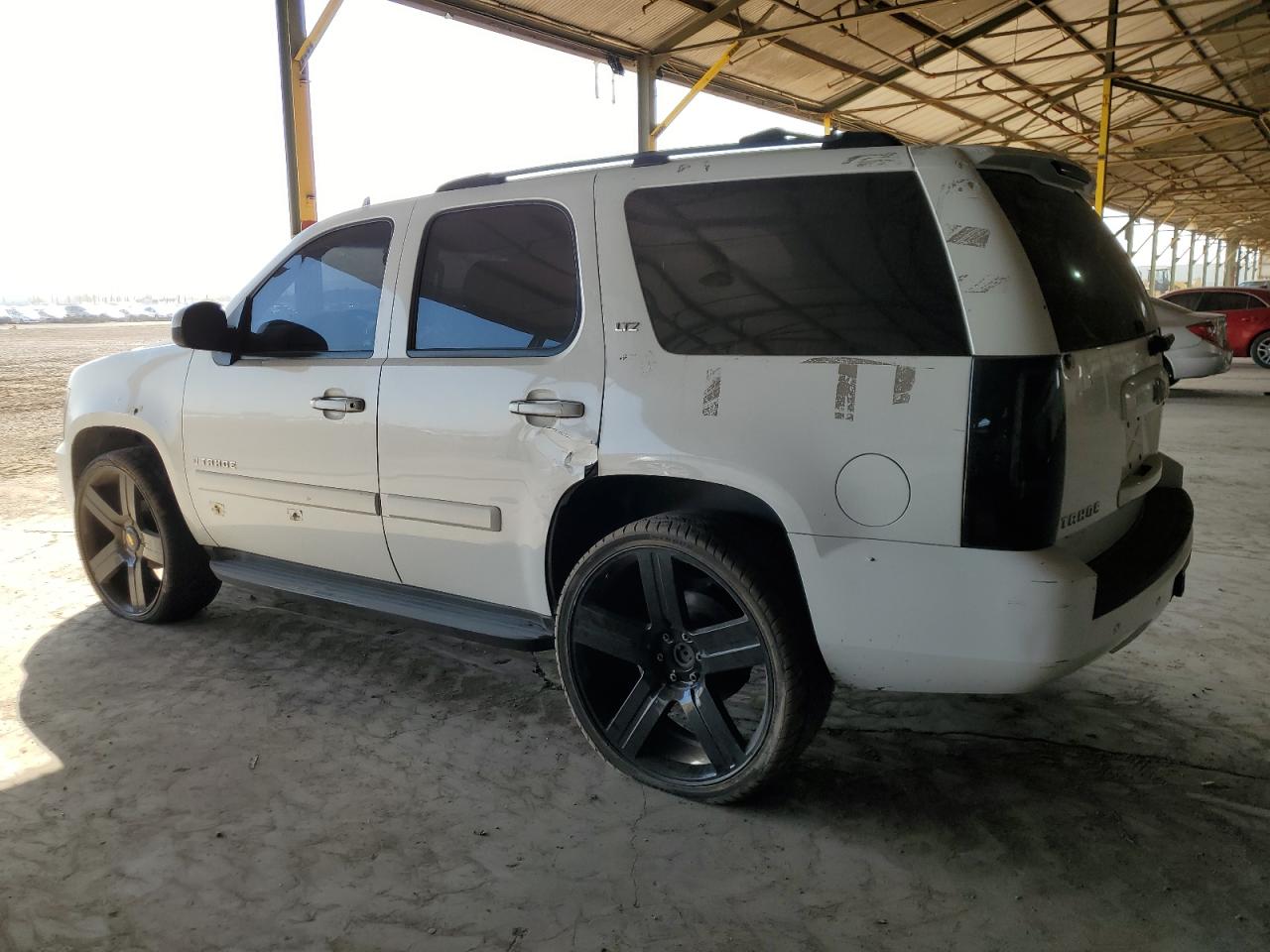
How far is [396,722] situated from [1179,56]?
23.1 m

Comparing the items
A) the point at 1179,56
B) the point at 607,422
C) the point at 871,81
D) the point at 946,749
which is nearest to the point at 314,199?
the point at 607,422

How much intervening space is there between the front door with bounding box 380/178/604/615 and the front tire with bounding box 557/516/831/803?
0.81ft

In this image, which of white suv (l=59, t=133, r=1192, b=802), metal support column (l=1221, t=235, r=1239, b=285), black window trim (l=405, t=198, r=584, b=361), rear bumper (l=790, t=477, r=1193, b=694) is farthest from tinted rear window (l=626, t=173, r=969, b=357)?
metal support column (l=1221, t=235, r=1239, b=285)

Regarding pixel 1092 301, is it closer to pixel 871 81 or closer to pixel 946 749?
pixel 946 749

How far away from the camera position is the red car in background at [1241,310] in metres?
14.9

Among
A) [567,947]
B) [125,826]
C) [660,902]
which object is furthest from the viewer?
[125,826]

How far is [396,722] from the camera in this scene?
3.09 meters

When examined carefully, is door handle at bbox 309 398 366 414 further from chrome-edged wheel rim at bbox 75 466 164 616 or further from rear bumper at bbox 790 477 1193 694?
rear bumper at bbox 790 477 1193 694

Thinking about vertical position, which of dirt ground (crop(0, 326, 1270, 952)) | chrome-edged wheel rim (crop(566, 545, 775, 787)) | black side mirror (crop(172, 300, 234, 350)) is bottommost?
dirt ground (crop(0, 326, 1270, 952))

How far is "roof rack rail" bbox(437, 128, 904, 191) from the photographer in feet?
7.72

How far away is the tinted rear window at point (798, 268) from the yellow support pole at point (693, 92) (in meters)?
11.8

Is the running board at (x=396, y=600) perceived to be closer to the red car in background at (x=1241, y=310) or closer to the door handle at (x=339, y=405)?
the door handle at (x=339, y=405)

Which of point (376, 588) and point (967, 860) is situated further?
point (376, 588)

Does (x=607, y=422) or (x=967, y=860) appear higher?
(x=607, y=422)
